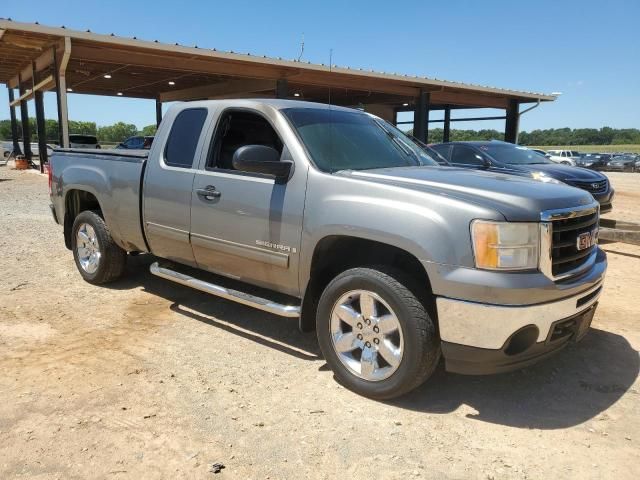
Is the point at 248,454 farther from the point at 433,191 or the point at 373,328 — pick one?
the point at 433,191

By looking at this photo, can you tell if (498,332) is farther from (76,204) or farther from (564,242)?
(76,204)

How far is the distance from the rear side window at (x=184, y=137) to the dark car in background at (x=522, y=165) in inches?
198

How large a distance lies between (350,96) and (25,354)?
930 inches

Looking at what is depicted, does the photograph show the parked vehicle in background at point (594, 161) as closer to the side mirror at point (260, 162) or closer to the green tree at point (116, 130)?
the side mirror at point (260, 162)

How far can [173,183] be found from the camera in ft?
14.6

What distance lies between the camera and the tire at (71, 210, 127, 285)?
17.9ft

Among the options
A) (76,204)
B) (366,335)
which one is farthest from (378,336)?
(76,204)

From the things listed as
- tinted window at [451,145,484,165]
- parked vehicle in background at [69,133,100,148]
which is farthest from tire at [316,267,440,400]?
parked vehicle in background at [69,133,100,148]

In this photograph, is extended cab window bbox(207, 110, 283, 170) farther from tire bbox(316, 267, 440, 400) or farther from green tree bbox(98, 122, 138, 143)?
green tree bbox(98, 122, 138, 143)

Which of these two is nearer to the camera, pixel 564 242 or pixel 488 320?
pixel 488 320

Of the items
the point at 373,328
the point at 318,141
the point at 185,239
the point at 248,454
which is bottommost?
the point at 248,454

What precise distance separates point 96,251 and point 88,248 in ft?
0.66

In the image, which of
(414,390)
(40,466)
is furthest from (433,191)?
(40,466)

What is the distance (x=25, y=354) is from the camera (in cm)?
396
